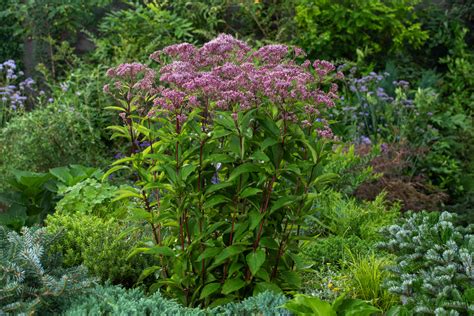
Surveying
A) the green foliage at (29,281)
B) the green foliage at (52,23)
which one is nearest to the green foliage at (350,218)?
the green foliage at (29,281)

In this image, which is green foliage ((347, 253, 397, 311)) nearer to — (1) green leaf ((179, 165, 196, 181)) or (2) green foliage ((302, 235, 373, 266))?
(2) green foliage ((302, 235, 373, 266))

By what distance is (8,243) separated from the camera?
368 centimetres

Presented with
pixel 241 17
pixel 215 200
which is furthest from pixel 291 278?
pixel 241 17

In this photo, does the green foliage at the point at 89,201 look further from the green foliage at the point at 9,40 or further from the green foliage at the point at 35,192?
the green foliage at the point at 9,40

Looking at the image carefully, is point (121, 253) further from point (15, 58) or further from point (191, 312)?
point (15, 58)

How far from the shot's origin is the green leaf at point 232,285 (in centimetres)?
359

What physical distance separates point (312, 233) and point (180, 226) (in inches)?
69.4

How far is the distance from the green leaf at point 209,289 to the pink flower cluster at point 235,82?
93 cm

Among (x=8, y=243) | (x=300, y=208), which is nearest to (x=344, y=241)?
(x=300, y=208)

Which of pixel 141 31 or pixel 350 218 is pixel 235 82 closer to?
pixel 350 218

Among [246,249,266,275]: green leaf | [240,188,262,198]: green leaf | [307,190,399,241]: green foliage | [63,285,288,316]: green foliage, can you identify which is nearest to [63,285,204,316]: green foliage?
[63,285,288,316]: green foliage

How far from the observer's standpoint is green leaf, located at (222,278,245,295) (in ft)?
11.8

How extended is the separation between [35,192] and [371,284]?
2.86m

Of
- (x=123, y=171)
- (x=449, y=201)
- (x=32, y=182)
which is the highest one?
(x=32, y=182)
